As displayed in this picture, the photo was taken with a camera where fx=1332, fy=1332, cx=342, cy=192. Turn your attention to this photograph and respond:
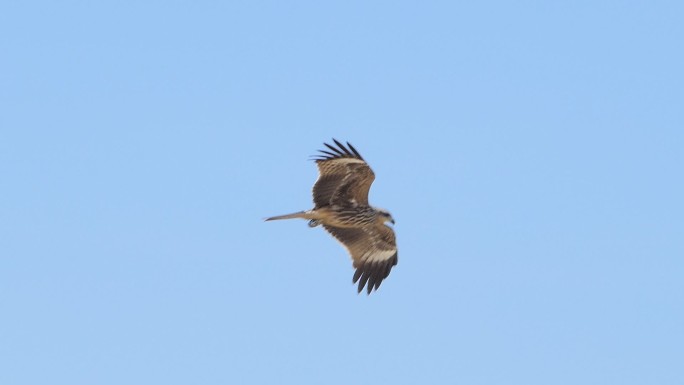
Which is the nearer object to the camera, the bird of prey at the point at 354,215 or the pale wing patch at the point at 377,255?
the bird of prey at the point at 354,215

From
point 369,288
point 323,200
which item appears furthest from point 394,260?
point 323,200

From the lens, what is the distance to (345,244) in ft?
98.7

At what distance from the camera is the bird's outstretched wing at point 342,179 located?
27.6 m

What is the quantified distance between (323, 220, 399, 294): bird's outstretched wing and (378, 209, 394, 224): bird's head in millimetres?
681

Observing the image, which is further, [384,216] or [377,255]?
[377,255]

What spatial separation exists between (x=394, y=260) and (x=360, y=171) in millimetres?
3020

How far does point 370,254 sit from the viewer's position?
99.0 feet

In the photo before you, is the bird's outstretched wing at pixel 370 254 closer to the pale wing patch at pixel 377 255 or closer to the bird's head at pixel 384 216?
the pale wing patch at pixel 377 255

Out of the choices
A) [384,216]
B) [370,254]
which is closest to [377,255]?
[370,254]

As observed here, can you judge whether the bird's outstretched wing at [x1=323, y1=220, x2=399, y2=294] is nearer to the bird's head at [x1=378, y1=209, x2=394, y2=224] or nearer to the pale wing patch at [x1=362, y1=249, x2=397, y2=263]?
the pale wing patch at [x1=362, y1=249, x2=397, y2=263]

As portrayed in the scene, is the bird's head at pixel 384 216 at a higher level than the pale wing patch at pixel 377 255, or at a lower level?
higher

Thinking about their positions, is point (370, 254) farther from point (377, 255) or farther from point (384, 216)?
point (384, 216)

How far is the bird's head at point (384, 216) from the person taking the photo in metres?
29.2

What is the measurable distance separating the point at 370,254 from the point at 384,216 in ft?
4.17
